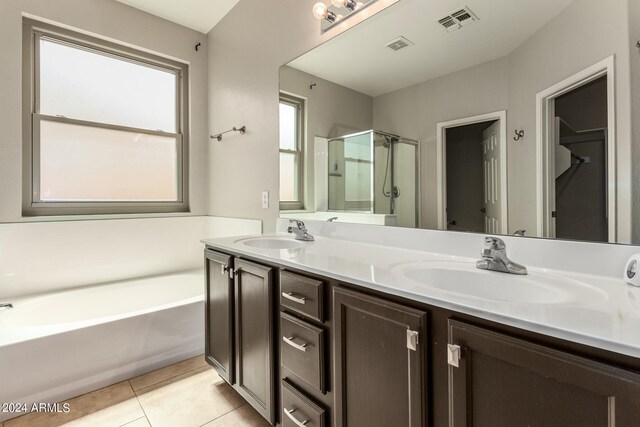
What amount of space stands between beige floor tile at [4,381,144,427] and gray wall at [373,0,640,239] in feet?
5.85

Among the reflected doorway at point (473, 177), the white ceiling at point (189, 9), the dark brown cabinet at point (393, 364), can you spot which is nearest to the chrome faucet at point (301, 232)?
the dark brown cabinet at point (393, 364)

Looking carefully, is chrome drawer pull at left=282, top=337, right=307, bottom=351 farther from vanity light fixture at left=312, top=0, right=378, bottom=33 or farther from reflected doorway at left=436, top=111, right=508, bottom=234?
vanity light fixture at left=312, top=0, right=378, bottom=33

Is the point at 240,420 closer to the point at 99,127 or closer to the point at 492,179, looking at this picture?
the point at 492,179

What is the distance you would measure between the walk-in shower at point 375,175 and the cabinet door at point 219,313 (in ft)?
2.36

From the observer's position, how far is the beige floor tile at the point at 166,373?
1814 millimetres

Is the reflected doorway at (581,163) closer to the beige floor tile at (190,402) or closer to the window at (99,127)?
the beige floor tile at (190,402)

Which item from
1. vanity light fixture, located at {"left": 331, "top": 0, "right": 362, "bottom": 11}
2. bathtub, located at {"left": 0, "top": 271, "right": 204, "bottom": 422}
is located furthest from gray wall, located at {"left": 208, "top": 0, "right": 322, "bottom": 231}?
bathtub, located at {"left": 0, "top": 271, "right": 204, "bottom": 422}

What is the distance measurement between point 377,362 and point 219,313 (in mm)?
1043

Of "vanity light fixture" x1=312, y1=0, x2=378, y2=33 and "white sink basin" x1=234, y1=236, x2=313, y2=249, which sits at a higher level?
"vanity light fixture" x1=312, y1=0, x2=378, y2=33

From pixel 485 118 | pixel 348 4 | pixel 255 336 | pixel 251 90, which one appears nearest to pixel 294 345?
pixel 255 336

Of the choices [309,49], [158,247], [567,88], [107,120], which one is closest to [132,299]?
[158,247]

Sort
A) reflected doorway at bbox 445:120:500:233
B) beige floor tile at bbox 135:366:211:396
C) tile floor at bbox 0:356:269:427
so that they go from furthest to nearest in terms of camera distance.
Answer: beige floor tile at bbox 135:366:211:396 < tile floor at bbox 0:356:269:427 < reflected doorway at bbox 445:120:500:233

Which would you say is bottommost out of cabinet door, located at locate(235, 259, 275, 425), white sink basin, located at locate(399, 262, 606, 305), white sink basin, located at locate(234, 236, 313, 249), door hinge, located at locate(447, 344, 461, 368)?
cabinet door, located at locate(235, 259, 275, 425)

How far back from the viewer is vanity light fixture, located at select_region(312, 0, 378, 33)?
61.2 inches
